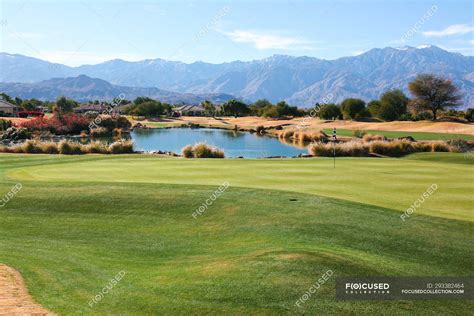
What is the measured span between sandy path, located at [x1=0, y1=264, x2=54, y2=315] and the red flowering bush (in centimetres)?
6559

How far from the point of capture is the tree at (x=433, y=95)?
283 ft

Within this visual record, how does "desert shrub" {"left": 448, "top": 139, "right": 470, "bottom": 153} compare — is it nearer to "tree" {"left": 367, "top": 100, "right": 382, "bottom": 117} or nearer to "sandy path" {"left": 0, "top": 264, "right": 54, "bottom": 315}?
"sandy path" {"left": 0, "top": 264, "right": 54, "bottom": 315}

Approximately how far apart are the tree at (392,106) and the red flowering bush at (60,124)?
2241 inches

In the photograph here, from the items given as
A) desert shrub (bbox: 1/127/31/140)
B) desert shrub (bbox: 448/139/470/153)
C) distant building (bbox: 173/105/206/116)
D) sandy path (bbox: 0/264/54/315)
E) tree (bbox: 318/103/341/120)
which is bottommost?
sandy path (bbox: 0/264/54/315)

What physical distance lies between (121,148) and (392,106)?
6910 centimetres

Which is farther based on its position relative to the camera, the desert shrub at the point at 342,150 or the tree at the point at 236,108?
the tree at the point at 236,108

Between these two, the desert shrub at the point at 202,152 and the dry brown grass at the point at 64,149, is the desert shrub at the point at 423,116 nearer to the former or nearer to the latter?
the desert shrub at the point at 202,152

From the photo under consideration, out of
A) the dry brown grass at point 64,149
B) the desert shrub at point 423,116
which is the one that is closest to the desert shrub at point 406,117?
the desert shrub at point 423,116

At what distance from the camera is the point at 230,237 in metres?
12.0

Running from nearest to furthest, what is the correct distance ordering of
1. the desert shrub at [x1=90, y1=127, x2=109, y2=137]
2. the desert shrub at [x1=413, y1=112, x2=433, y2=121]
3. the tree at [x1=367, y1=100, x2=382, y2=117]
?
the desert shrub at [x1=90, y1=127, x2=109, y2=137] < the desert shrub at [x1=413, y1=112, x2=433, y2=121] < the tree at [x1=367, y1=100, x2=382, y2=117]

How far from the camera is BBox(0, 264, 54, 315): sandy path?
7574 mm

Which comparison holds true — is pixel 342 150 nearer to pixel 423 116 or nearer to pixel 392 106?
pixel 423 116

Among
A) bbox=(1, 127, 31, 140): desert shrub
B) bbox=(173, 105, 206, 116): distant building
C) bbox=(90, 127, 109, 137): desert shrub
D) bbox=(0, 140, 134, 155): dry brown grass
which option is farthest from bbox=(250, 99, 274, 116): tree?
bbox=(0, 140, 134, 155): dry brown grass

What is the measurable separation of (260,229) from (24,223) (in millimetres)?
7015
